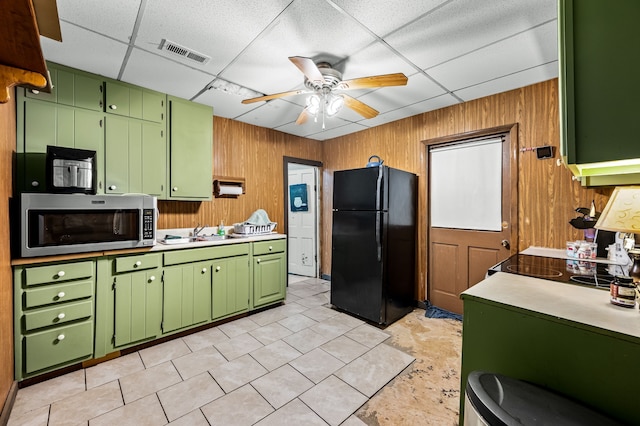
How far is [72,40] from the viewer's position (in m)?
1.99

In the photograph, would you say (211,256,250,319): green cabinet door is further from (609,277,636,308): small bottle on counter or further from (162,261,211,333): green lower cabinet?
(609,277,636,308): small bottle on counter

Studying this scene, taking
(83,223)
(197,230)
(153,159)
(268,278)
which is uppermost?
(153,159)

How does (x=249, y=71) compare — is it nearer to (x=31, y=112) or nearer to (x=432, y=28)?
(x=432, y=28)

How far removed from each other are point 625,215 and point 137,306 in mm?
3302

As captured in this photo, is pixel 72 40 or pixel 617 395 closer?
pixel 617 395

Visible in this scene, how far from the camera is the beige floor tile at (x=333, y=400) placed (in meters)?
1.70

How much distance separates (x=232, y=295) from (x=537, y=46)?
141 inches

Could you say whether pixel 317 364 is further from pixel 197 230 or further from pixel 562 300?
pixel 197 230

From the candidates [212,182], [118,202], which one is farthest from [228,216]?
[118,202]

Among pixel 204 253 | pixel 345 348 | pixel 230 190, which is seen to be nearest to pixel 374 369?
pixel 345 348

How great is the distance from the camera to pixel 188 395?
1.88m

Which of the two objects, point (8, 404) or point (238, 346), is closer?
point (8, 404)

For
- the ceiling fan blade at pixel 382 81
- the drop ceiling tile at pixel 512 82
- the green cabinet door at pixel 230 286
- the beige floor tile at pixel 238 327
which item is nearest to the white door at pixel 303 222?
the green cabinet door at pixel 230 286

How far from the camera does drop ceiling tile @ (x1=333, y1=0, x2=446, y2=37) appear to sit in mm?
1641
